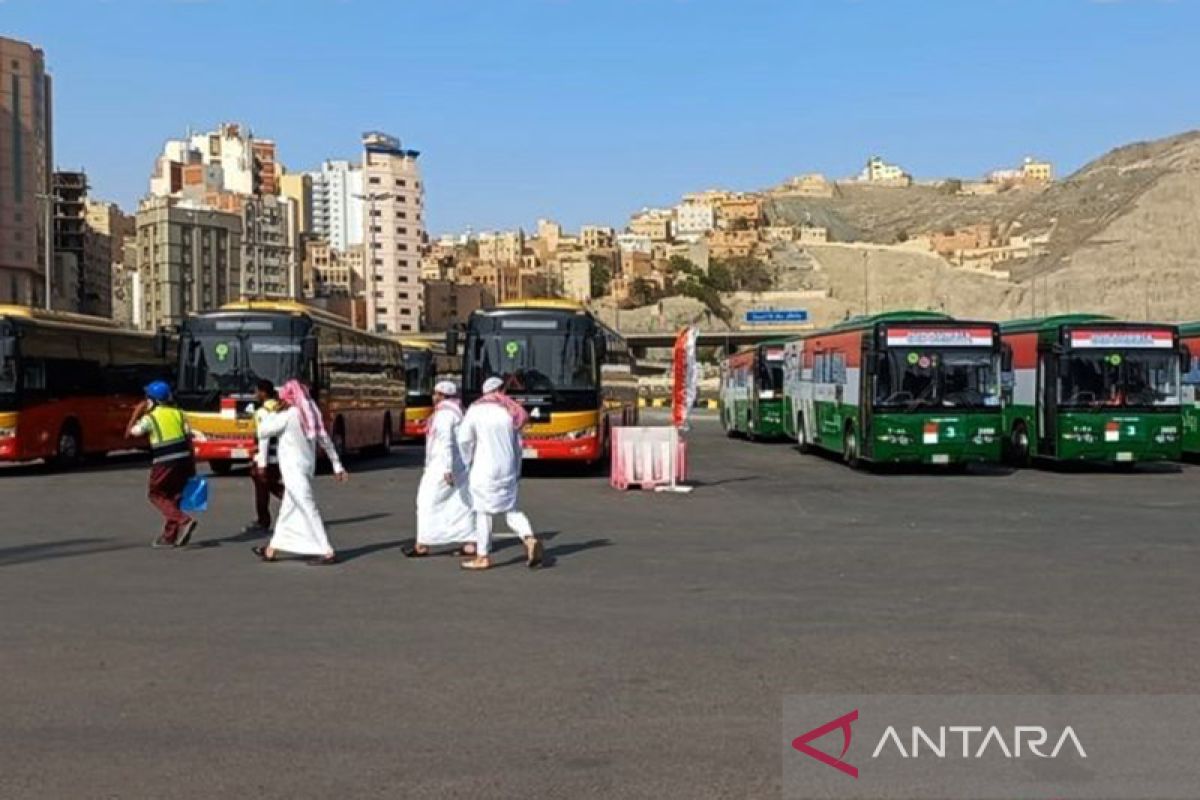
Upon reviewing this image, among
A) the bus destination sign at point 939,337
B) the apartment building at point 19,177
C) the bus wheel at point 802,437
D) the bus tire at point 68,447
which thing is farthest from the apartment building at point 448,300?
the bus destination sign at point 939,337

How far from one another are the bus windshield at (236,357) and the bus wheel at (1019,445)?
14.3 m

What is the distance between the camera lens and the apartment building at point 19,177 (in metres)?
106

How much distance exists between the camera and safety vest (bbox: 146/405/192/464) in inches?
538

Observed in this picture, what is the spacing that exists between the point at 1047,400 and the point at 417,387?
66.2ft

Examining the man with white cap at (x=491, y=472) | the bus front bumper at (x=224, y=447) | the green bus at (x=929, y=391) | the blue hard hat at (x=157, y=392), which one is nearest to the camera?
the man with white cap at (x=491, y=472)

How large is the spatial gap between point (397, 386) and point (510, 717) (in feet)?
93.2

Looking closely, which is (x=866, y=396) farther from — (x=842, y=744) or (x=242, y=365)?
(x=842, y=744)

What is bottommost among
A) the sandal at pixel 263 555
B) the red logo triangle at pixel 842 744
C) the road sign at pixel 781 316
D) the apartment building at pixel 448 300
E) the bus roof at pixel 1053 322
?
the red logo triangle at pixel 842 744

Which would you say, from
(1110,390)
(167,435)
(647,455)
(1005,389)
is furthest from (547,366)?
(167,435)

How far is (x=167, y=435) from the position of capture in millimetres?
13719

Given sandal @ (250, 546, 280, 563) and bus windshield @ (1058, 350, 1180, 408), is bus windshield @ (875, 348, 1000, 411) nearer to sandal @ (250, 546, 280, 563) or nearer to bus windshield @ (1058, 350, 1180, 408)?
bus windshield @ (1058, 350, 1180, 408)

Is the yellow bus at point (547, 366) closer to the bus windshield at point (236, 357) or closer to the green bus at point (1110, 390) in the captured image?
the bus windshield at point (236, 357)

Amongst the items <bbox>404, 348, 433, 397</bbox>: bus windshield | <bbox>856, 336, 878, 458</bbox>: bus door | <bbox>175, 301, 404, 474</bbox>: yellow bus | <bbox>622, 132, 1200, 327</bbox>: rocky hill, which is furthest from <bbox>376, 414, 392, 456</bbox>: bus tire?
<bbox>622, 132, 1200, 327</bbox>: rocky hill

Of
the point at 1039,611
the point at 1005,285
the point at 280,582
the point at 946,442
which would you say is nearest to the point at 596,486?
the point at 946,442
